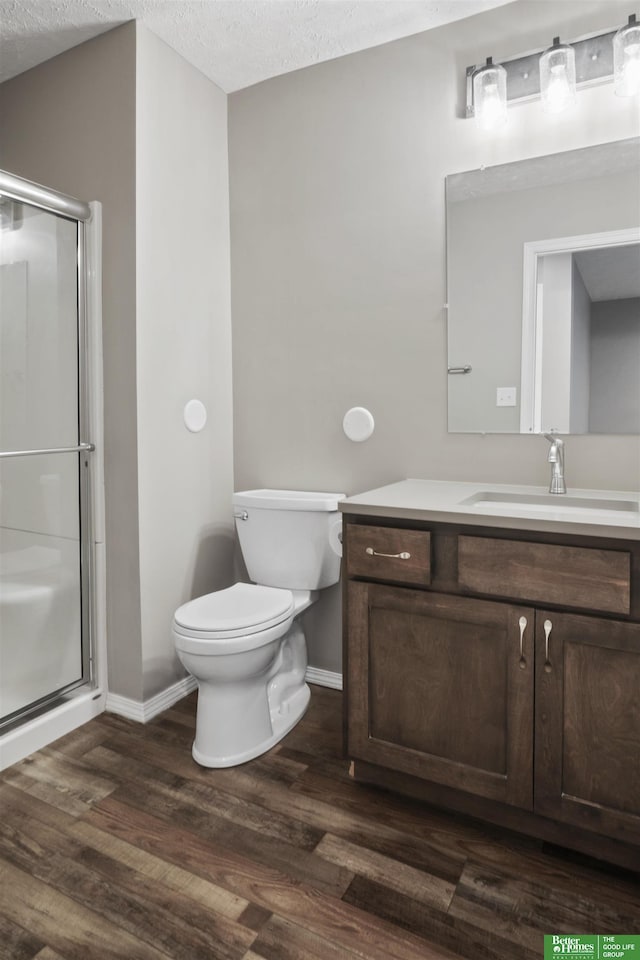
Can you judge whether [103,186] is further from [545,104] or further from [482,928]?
[482,928]

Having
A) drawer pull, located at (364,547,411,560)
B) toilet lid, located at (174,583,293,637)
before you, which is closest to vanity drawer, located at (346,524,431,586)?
drawer pull, located at (364,547,411,560)

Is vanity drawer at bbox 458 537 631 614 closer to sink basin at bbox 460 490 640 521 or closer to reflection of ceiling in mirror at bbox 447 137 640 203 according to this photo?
sink basin at bbox 460 490 640 521

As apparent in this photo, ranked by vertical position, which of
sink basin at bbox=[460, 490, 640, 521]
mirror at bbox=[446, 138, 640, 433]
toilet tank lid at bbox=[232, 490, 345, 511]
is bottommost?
toilet tank lid at bbox=[232, 490, 345, 511]

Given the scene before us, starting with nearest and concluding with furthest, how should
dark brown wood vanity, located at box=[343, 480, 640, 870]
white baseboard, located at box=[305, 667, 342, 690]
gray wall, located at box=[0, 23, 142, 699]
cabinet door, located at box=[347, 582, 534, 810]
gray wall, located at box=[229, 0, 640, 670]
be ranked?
dark brown wood vanity, located at box=[343, 480, 640, 870] < cabinet door, located at box=[347, 582, 534, 810] < gray wall, located at box=[229, 0, 640, 670] < gray wall, located at box=[0, 23, 142, 699] < white baseboard, located at box=[305, 667, 342, 690]

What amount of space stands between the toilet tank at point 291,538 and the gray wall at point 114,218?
16.8 inches

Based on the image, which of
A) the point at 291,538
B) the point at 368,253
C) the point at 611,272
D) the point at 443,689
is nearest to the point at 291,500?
the point at 291,538

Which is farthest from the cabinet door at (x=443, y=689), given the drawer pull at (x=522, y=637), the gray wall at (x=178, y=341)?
the gray wall at (x=178, y=341)

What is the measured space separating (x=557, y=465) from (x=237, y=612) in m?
1.11

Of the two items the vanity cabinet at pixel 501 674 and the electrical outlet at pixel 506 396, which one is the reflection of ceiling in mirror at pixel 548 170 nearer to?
the electrical outlet at pixel 506 396

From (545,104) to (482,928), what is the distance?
7.42 ft

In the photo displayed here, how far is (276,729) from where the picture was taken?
210 cm

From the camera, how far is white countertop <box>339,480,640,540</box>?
1.42m

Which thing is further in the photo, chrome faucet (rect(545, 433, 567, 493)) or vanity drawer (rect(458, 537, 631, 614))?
chrome faucet (rect(545, 433, 567, 493))

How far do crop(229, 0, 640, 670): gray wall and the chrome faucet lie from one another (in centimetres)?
13
